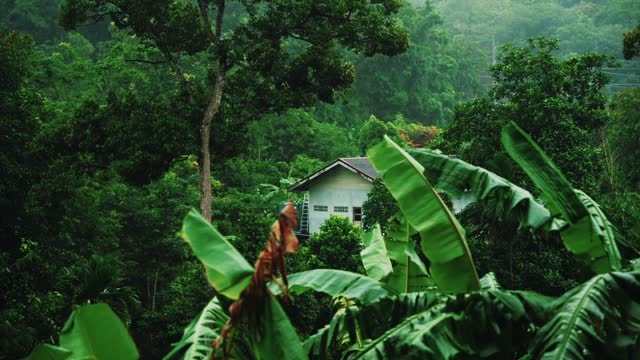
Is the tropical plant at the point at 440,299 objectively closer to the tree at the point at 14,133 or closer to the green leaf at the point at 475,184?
the green leaf at the point at 475,184

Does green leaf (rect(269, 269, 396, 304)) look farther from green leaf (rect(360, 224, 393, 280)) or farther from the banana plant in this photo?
green leaf (rect(360, 224, 393, 280))

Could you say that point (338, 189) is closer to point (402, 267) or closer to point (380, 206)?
point (380, 206)

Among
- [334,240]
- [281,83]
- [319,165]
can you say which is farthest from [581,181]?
[319,165]

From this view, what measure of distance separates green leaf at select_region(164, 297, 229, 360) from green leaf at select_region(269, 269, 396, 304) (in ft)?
2.01

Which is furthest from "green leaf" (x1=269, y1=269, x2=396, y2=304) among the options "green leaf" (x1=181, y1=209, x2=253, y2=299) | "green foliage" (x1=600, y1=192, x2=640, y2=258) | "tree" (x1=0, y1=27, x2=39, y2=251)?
"tree" (x1=0, y1=27, x2=39, y2=251)

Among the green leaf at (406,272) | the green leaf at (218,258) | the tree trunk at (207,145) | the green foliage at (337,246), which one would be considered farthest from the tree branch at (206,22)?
the green leaf at (218,258)

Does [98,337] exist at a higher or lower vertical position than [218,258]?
lower

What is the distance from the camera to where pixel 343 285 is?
14.9 ft

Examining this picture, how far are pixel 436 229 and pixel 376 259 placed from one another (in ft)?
5.91

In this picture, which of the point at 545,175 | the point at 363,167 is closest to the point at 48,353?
the point at 545,175

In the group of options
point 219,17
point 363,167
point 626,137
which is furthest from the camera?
point 363,167

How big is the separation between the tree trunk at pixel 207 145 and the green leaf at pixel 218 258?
38.4 ft

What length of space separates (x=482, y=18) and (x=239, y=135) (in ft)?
210

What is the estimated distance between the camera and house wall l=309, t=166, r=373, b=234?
2430 centimetres
